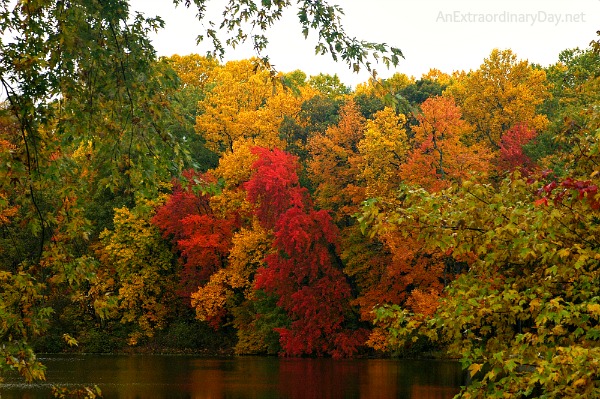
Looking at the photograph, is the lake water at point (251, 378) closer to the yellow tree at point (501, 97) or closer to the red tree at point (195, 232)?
the red tree at point (195, 232)

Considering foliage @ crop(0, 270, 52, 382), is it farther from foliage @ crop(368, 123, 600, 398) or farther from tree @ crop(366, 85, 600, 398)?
foliage @ crop(368, 123, 600, 398)

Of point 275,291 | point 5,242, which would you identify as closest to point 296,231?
point 275,291

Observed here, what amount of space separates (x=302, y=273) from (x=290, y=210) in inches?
118

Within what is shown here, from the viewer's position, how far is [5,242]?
146 feet

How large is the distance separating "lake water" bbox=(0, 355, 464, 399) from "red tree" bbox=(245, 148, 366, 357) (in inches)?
60.1

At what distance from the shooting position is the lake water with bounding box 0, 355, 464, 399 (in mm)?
24844

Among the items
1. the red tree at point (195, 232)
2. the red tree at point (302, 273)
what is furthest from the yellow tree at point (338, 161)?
the red tree at point (195, 232)

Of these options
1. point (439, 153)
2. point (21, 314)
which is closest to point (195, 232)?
point (439, 153)

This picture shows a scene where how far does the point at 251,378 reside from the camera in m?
29.6

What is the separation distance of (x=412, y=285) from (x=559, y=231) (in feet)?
101

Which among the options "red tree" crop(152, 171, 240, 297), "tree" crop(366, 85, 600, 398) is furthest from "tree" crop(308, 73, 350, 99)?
"tree" crop(366, 85, 600, 398)

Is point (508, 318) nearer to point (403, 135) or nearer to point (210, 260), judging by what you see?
point (403, 135)

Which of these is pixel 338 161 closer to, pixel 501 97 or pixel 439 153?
pixel 439 153

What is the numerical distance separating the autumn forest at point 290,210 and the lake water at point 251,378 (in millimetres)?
2208
